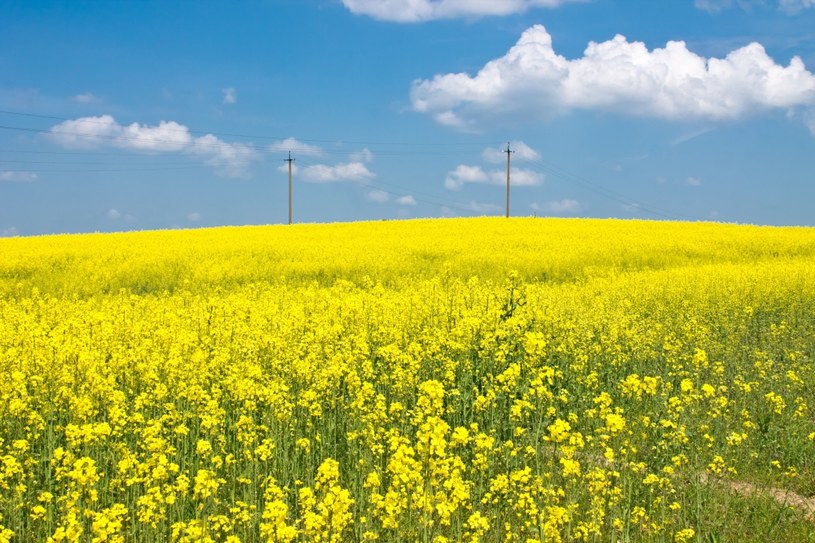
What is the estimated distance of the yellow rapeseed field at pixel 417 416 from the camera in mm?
4953

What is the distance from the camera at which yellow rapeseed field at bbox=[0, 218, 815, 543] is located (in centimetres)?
495

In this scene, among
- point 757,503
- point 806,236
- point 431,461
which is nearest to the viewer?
point 431,461

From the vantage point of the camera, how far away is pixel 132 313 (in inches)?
504

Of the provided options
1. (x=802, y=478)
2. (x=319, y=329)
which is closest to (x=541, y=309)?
(x=319, y=329)

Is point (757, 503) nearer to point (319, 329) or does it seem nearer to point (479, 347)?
point (479, 347)

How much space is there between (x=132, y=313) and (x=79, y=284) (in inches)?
353

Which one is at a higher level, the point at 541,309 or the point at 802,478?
the point at 541,309

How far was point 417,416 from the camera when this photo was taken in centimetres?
552

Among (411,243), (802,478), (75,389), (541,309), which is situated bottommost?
(802,478)

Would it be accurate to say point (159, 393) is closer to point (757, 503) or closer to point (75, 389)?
point (75, 389)

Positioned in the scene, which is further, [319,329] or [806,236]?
[806,236]

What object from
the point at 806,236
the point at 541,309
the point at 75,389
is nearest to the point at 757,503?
the point at 541,309

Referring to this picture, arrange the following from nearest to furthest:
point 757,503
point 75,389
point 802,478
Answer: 1. point 757,503
2. point 802,478
3. point 75,389

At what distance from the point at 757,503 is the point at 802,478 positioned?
3.75ft
